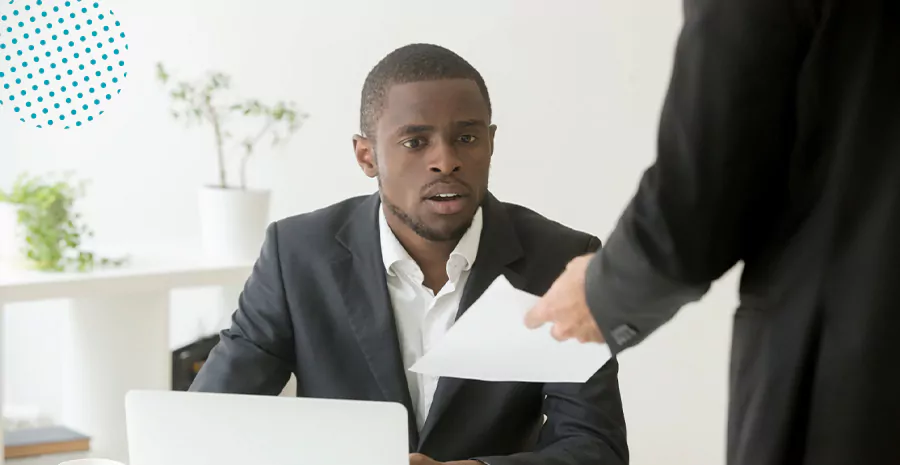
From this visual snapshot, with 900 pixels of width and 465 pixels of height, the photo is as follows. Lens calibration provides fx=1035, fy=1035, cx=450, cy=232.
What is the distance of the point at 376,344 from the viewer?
52.2 inches

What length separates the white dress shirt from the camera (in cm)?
134

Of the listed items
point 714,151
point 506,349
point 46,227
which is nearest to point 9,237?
point 46,227

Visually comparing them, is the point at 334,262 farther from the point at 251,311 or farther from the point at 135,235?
the point at 135,235

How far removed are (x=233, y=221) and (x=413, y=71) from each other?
100cm

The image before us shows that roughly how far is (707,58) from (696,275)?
0.17m

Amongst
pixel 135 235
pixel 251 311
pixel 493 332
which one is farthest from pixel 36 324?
pixel 493 332

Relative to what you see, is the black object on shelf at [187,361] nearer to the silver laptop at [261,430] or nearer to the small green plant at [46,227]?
the small green plant at [46,227]

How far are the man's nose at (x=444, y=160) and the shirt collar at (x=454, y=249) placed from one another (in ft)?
0.35

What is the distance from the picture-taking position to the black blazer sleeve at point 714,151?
0.71 meters

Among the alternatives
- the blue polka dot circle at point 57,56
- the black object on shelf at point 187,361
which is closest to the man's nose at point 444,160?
the black object on shelf at point 187,361

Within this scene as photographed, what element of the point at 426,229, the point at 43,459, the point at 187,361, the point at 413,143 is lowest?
the point at 43,459

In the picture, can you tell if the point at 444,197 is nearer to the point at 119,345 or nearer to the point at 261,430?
the point at 261,430

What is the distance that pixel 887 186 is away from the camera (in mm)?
712

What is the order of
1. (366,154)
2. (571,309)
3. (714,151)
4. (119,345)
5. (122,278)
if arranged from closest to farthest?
(714,151)
(571,309)
(366,154)
(122,278)
(119,345)
